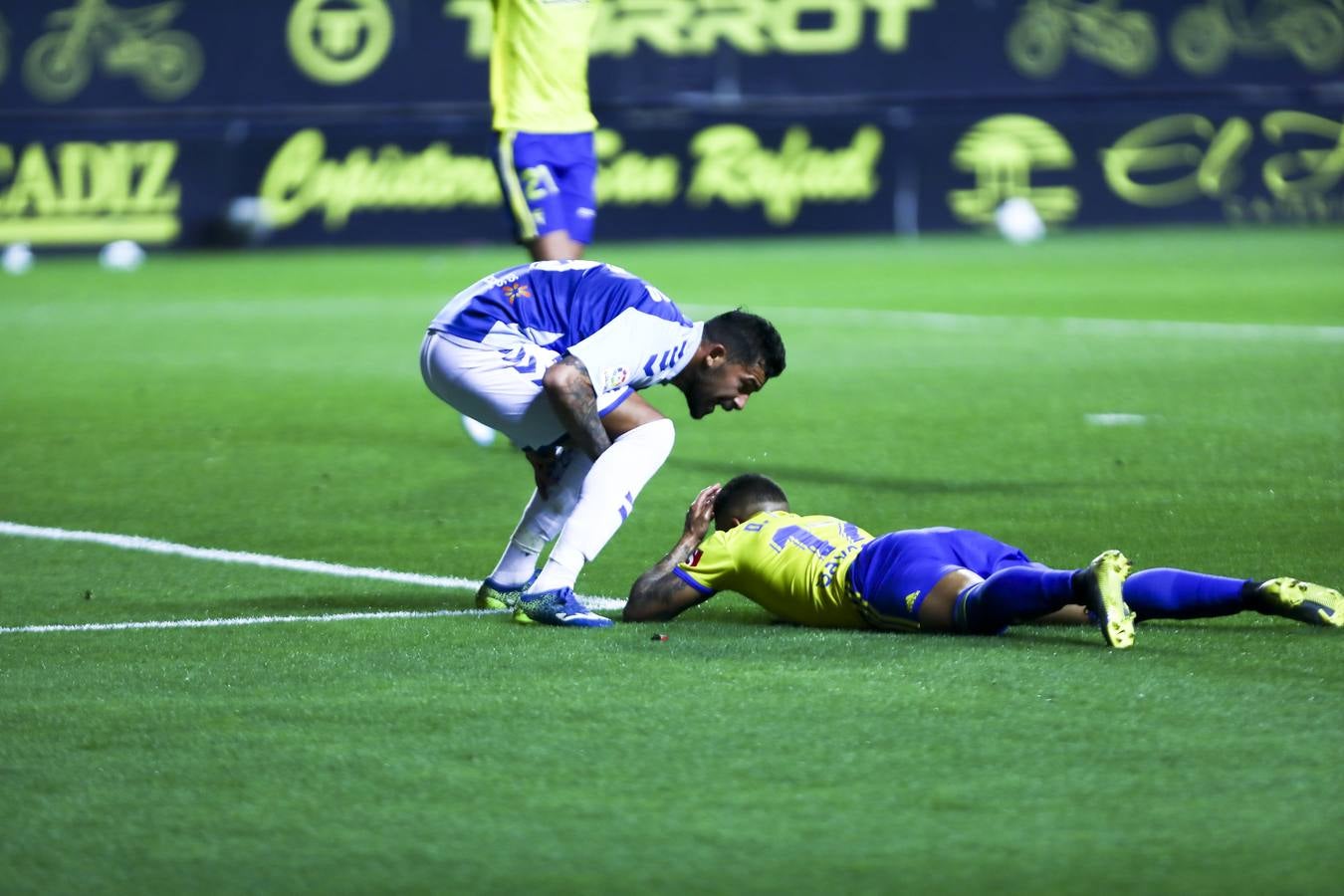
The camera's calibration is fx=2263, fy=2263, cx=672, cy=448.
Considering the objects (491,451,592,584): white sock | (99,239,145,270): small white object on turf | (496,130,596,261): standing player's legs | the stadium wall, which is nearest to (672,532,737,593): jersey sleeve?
(491,451,592,584): white sock

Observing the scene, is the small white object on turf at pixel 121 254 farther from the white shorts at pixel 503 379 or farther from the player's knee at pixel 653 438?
the player's knee at pixel 653 438

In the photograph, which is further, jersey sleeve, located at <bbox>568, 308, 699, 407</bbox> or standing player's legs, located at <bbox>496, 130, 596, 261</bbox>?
standing player's legs, located at <bbox>496, 130, 596, 261</bbox>

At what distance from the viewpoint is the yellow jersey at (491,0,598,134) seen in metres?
9.65

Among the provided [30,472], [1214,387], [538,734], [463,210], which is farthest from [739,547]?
[463,210]

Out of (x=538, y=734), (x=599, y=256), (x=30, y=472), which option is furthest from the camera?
(x=599, y=256)

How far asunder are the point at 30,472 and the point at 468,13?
15.8 m

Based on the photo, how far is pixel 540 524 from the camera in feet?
19.0

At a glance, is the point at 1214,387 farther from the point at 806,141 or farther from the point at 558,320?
the point at 806,141

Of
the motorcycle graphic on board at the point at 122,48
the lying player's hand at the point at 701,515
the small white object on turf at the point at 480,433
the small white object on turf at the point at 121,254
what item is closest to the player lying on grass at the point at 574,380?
the lying player's hand at the point at 701,515

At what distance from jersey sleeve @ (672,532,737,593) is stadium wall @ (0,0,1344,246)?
A: 1821cm

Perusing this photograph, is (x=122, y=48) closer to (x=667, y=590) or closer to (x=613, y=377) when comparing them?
(x=613, y=377)

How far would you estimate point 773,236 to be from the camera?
78.9 feet

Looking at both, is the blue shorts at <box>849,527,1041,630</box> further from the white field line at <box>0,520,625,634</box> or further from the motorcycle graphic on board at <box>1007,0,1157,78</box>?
the motorcycle graphic on board at <box>1007,0,1157,78</box>

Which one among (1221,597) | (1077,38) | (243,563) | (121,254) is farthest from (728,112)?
(1221,597)
